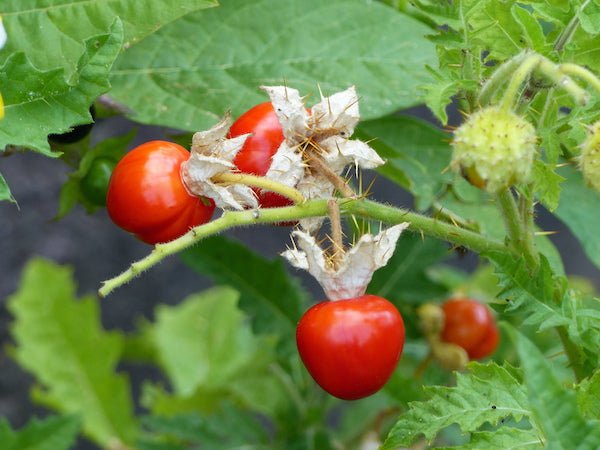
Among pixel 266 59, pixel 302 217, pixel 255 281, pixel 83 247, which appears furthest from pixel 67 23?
pixel 83 247

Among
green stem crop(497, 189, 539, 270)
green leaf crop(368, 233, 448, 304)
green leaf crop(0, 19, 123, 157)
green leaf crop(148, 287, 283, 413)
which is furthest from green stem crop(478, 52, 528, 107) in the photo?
green leaf crop(148, 287, 283, 413)

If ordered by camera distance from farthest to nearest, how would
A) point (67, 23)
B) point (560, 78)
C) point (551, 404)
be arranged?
point (67, 23)
point (560, 78)
point (551, 404)

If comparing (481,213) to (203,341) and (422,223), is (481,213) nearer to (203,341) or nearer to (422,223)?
(422,223)

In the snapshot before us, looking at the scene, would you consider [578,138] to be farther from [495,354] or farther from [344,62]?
[495,354]

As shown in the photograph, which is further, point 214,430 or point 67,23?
point 214,430

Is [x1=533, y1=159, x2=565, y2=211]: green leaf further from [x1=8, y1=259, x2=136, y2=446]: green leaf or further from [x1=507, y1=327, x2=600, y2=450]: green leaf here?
[x1=8, y1=259, x2=136, y2=446]: green leaf

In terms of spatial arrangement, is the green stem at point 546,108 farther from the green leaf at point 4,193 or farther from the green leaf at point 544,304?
the green leaf at point 4,193

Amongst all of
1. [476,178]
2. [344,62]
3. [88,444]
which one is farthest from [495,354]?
[88,444]
